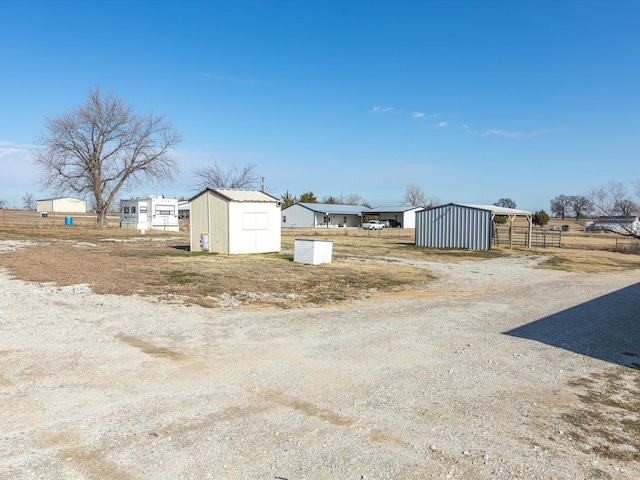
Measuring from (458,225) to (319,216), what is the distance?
3826 cm

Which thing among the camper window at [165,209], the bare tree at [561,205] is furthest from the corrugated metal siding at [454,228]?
the bare tree at [561,205]

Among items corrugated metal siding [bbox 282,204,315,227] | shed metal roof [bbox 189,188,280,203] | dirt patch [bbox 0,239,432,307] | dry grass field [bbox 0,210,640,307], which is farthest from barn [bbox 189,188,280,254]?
corrugated metal siding [bbox 282,204,315,227]

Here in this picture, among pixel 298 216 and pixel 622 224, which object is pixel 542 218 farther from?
pixel 622 224

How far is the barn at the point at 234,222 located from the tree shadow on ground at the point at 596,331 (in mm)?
13371

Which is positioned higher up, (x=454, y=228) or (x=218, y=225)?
(x=218, y=225)

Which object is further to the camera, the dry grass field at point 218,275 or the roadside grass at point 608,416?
the dry grass field at point 218,275

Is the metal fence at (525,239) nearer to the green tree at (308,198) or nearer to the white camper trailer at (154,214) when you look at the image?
the white camper trailer at (154,214)

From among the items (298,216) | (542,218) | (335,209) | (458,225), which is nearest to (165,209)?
(458,225)

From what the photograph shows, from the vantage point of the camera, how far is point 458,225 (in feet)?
98.6

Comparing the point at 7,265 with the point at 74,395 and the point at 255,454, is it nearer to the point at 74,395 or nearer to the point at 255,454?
the point at 74,395

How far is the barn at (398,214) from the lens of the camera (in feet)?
225

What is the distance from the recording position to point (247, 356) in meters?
6.66

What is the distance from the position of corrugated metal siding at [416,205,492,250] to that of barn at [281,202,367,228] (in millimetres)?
34138

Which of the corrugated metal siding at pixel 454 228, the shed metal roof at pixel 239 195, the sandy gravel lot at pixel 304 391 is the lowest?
the sandy gravel lot at pixel 304 391
